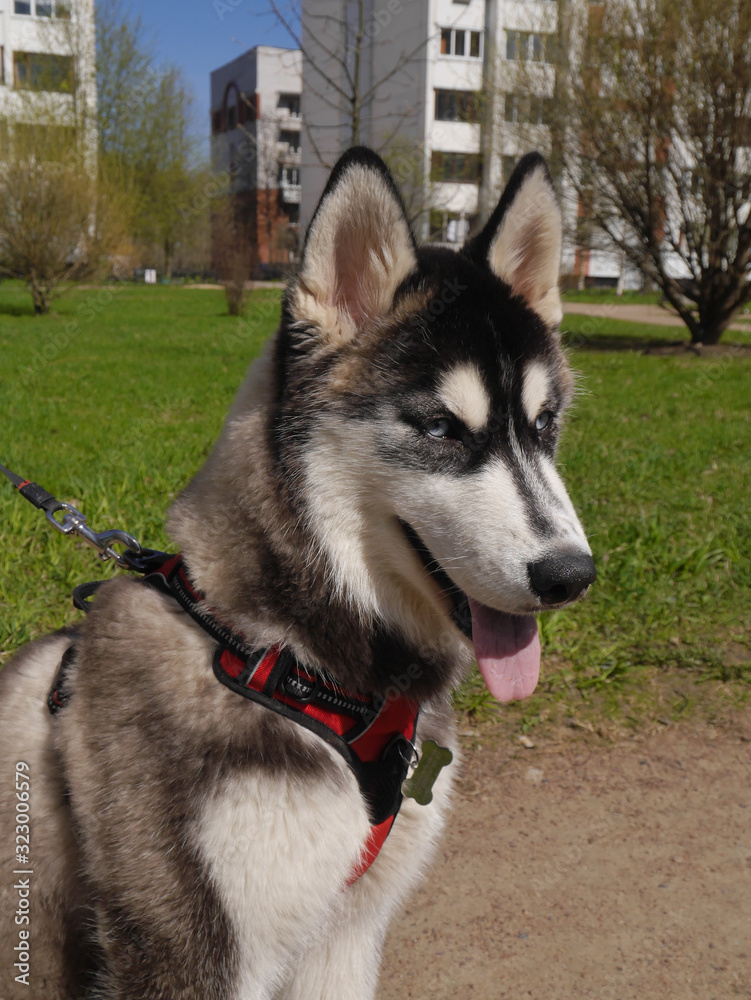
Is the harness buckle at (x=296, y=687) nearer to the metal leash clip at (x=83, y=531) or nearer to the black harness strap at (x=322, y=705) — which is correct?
the black harness strap at (x=322, y=705)

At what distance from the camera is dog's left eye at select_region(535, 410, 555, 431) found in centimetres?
206

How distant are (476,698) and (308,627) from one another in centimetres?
193

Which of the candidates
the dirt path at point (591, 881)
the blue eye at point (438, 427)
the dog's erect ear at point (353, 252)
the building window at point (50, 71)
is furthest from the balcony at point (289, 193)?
the blue eye at point (438, 427)

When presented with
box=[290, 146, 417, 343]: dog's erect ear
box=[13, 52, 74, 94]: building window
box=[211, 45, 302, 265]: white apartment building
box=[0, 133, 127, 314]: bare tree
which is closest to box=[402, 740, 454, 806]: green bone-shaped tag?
box=[290, 146, 417, 343]: dog's erect ear

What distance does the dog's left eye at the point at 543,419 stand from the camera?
206 centimetres

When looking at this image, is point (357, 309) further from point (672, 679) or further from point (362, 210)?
point (672, 679)

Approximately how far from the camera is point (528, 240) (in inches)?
86.5

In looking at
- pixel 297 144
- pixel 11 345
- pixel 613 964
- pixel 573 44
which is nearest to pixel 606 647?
pixel 613 964

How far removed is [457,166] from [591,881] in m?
26.9

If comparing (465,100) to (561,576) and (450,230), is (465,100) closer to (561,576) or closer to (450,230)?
(450,230)

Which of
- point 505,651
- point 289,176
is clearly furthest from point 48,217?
point 289,176

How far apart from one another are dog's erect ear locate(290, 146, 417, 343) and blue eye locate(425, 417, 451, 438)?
0.32 m

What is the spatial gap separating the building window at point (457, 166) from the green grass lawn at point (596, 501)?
408 inches

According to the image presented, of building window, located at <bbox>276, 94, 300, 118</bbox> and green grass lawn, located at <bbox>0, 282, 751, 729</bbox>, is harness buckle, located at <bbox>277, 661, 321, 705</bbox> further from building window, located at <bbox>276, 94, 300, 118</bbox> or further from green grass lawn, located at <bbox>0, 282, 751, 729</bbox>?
building window, located at <bbox>276, 94, 300, 118</bbox>
